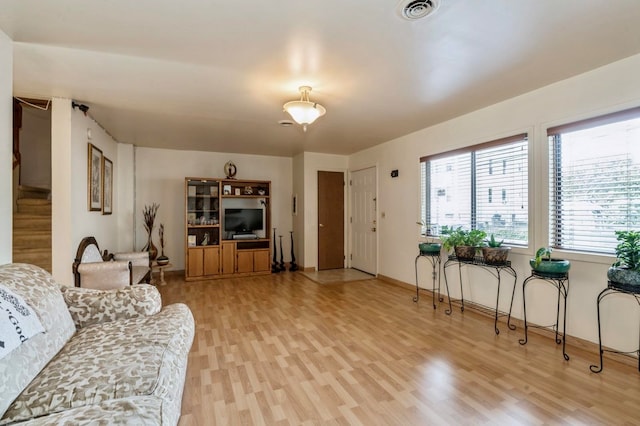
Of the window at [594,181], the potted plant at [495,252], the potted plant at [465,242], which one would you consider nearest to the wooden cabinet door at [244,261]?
the potted plant at [465,242]

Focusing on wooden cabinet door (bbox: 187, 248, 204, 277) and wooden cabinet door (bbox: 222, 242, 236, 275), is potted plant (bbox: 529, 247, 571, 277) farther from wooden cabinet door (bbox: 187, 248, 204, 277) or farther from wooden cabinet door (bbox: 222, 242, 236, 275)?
wooden cabinet door (bbox: 187, 248, 204, 277)

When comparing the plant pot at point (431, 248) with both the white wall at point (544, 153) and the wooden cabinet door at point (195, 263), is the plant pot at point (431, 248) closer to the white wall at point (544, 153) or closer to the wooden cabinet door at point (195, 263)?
the white wall at point (544, 153)

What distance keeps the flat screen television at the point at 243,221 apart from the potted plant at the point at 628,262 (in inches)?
195

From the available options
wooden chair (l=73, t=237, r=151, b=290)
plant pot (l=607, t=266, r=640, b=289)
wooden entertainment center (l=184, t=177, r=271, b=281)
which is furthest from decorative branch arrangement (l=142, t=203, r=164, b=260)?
plant pot (l=607, t=266, r=640, b=289)

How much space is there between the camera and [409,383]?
2043 mm

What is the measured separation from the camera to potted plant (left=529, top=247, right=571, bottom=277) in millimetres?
2436

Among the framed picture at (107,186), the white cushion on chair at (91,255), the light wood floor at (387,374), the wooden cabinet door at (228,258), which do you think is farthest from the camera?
the wooden cabinet door at (228,258)

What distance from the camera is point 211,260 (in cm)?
528

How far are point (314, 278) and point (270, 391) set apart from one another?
3.31 meters

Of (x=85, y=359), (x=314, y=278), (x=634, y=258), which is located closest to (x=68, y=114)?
(x=85, y=359)

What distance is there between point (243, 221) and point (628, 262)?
16.8 ft

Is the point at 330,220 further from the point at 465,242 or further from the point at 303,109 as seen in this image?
the point at 303,109

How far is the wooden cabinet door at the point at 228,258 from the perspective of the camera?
5.37m

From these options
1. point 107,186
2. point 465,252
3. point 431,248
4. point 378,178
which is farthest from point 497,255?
point 107,186
